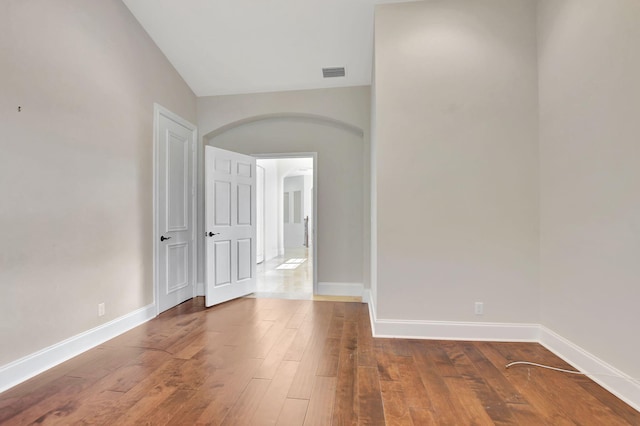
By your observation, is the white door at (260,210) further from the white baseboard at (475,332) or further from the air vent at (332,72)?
the white baseboard at (475,332)

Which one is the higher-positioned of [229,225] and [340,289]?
[229,225]

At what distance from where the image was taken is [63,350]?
2.53m

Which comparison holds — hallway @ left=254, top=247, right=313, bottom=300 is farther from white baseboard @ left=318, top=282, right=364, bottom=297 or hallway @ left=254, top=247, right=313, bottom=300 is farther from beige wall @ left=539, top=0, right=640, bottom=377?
beige wall @ left=539, top=0, right=640, bottom=377

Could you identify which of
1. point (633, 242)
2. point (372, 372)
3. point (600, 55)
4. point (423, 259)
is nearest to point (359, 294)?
point (423, 259)

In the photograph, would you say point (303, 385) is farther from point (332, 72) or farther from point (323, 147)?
point (332, 72)

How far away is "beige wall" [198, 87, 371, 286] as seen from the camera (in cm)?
443

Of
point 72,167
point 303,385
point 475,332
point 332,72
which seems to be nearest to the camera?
point 303,385

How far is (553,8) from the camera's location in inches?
103

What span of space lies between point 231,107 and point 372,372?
155 inches

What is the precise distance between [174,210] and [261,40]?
7.82 ft

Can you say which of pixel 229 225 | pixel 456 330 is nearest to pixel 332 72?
pixel 229 225

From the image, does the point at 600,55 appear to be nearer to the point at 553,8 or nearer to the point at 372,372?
the point at 553,8

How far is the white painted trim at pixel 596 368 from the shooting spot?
1.89m

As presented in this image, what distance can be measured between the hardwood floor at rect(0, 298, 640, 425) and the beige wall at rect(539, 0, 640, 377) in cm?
43
